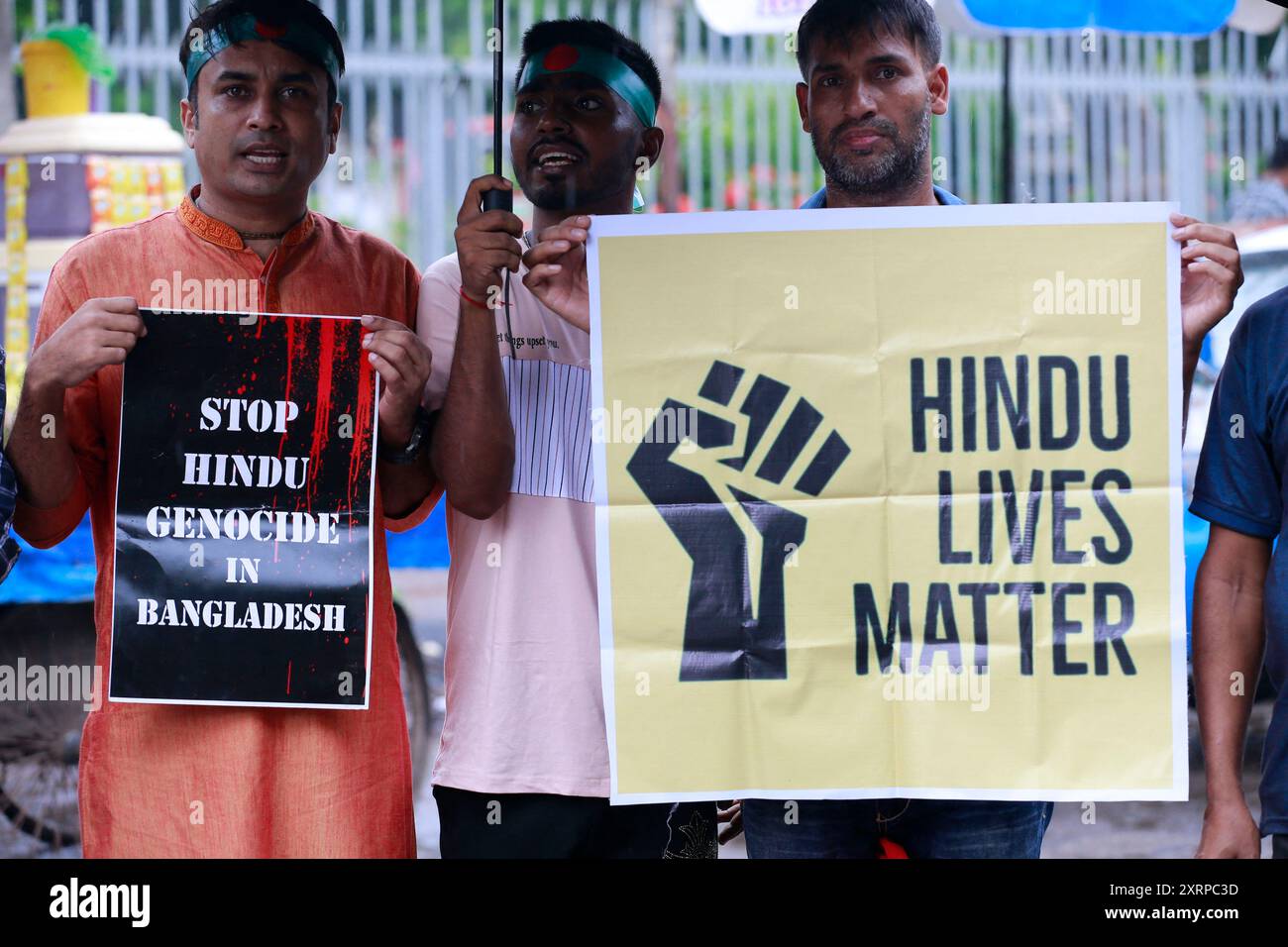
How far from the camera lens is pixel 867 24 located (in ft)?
8.84

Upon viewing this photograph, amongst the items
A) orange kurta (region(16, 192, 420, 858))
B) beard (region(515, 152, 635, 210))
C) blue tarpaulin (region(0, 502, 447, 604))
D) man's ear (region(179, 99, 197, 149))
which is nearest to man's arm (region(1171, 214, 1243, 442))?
beard (region(515, 152, 635, 210))

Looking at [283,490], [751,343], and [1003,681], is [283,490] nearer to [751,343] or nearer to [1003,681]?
[751,343]

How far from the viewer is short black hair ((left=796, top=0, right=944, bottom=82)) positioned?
8.84ft

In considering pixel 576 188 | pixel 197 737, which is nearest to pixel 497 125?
pixel 576 188

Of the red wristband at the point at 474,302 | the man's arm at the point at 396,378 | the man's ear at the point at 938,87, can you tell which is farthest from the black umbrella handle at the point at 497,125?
the man's ear at the point at 938,87

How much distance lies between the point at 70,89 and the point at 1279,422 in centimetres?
403

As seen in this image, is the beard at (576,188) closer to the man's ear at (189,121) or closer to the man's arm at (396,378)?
the man's arm at (396,378)

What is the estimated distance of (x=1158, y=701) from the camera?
8.28 ft

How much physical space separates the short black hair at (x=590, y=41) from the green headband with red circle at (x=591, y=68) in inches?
0.8

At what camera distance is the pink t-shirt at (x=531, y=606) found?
260cm

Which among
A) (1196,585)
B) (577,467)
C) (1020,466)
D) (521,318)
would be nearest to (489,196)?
(521,318)

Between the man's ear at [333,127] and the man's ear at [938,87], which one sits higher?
the man's ear at [938,87]

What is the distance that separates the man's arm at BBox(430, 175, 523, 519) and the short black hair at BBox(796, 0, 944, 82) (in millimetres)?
664

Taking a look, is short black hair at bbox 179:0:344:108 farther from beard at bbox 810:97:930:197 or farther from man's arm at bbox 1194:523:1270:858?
man's arm at bbox 1194:523:1270:858
